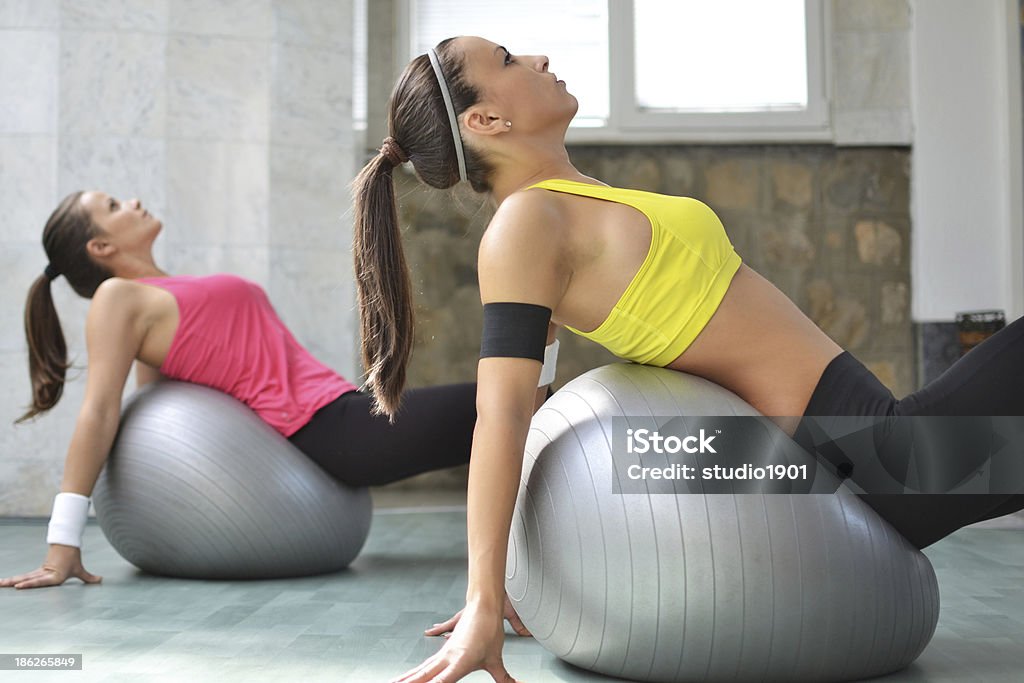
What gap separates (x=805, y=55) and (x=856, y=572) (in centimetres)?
403

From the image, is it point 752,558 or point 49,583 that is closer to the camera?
point 752,558

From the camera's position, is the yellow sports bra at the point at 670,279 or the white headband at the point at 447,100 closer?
the yellow sports bra at the point at 670,279

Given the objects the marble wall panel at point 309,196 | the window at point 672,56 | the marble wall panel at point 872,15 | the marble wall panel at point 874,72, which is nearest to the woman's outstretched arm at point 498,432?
the marble wall panel at point 309,196

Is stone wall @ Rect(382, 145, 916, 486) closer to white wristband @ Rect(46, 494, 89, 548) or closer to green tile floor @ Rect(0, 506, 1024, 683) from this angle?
green tile floor @ Rect(0, 506, 1024, 683)

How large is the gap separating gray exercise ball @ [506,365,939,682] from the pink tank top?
1220mm

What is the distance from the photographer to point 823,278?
15.8ft

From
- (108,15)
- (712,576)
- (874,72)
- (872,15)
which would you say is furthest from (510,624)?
(872,15)

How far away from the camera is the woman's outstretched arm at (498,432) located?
124 centimetres

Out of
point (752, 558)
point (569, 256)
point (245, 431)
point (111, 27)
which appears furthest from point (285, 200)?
point (752, 558)

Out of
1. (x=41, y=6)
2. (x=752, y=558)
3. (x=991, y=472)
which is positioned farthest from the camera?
(x=41, y=6)

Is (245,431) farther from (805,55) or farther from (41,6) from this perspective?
(805,55)

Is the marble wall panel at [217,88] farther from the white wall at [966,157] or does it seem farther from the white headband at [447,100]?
the white wall at [966,157]

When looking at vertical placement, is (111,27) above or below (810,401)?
above

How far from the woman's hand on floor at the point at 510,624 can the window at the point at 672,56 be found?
10.9 feet
